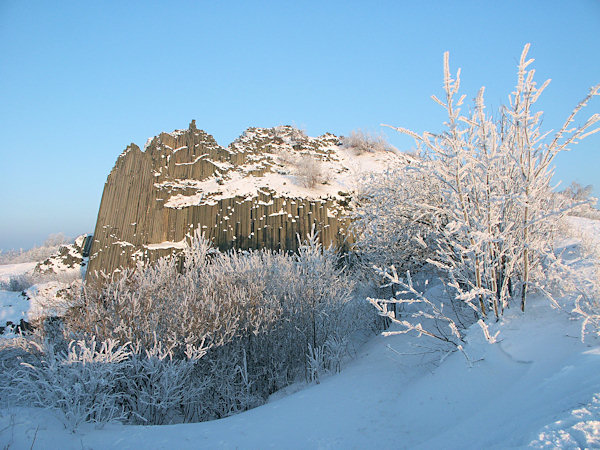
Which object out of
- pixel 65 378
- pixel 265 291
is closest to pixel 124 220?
pixel 265 291

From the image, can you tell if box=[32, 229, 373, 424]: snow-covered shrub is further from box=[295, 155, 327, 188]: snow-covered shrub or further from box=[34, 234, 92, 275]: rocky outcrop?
box=[34, 234, 92, 275]: rocky outcrop

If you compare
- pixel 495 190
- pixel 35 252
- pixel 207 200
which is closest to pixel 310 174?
pixel 207 200

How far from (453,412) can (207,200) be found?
1989 centimetres

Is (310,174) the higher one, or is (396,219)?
(310,174)

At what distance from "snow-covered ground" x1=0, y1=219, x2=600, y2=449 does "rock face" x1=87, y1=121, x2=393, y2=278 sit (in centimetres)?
1454

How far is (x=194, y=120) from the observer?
81.1 feet

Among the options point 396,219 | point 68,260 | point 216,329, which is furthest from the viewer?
point 68,260

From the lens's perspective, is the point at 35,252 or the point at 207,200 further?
the point at 35,252

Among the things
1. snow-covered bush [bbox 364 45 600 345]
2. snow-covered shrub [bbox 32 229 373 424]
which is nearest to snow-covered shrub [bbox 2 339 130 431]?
snow-covered shrub [bbox 32 229 373 424]

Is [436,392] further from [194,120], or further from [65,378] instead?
[194,120]

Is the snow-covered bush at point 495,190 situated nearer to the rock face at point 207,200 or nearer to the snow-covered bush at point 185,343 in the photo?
the snow-covered bush at point 185,343

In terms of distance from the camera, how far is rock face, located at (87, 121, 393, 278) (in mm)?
20453

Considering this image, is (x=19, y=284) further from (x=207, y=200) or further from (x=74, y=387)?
(x=74, y=387)

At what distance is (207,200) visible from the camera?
70.7 ft
